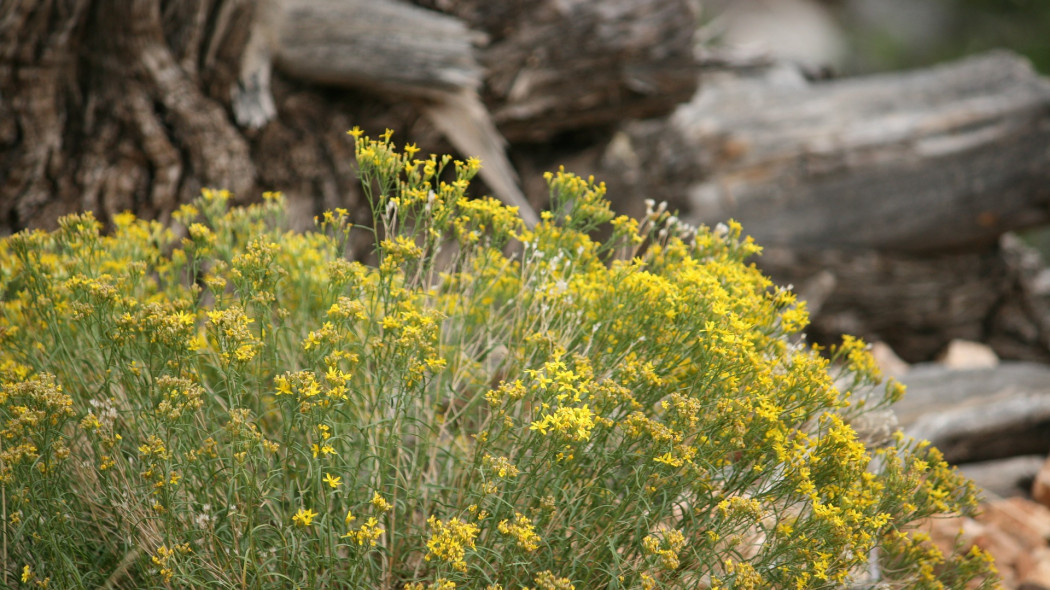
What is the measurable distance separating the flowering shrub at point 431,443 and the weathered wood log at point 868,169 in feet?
9.89

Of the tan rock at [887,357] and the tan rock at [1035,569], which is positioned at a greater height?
the tan rock at [1035,569]

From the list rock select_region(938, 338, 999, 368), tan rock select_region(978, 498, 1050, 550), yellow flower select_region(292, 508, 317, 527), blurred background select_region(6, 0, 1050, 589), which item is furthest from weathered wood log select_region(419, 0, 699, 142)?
rock select_region(938, 338, 999, 368)

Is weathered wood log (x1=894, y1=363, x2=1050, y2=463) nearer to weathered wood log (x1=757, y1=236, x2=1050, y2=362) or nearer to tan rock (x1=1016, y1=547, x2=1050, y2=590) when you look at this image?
tan rock (x1=1016, y1=547, x2=1050, y2=590)

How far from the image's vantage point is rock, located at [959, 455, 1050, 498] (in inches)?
164

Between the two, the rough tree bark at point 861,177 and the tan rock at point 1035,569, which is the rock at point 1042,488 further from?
the rough tree bark at point 861,177

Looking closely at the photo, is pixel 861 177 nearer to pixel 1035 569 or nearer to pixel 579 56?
pixel 579 56

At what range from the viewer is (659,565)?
5.92ft

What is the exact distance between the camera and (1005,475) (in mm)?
4234

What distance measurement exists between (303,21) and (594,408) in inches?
106

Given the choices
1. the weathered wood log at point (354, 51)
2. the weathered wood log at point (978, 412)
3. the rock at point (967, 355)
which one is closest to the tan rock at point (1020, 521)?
the weathered wood log at point (978, 412)

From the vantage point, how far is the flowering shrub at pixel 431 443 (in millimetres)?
1718

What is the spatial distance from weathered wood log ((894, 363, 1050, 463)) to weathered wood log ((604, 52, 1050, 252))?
1105 mm

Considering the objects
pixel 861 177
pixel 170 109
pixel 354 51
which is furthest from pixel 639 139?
pixel 170 109

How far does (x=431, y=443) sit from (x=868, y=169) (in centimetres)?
419
